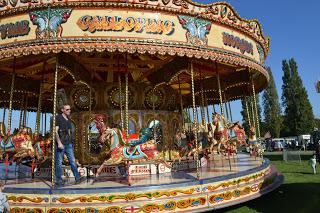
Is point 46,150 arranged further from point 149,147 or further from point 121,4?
point 121,4

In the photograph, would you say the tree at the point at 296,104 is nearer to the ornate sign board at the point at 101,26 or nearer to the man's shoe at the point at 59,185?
the ornate sign board at the point at 101,26

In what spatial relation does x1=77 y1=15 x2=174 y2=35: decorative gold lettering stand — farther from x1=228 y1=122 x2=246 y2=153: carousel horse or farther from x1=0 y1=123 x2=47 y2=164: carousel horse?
x1=228 y1=122 x2=246 y2=153: carousel horse

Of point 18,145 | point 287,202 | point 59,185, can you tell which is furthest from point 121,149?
point 287,202

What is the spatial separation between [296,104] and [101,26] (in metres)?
41.9

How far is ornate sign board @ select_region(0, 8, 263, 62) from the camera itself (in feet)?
25.5

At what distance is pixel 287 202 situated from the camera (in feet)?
27.1

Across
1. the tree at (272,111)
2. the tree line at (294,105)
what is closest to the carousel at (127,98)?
the tree line at (294,105)

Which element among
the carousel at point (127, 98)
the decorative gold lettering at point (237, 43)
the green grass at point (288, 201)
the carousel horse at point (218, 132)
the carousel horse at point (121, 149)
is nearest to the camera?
the carousel at point (127, 98)

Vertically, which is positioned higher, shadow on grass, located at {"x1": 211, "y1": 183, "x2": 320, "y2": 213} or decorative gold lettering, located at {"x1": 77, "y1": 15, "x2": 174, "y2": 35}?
decorative gold lettering, located at {"x1": 77, "y1": 15, "x2": 174, "y2": 35}

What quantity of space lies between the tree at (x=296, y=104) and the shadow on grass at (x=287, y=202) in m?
36.8

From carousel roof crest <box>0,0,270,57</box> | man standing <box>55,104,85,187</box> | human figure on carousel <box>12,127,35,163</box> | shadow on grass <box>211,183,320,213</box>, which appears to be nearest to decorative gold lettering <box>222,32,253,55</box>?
carousel roof crest <box>0,0,270,57</box>

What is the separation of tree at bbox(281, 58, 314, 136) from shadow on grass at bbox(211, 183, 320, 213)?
3683cm

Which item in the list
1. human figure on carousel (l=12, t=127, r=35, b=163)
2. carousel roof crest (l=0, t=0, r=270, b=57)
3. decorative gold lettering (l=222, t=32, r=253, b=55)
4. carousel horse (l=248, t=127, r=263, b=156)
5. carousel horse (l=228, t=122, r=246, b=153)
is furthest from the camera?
carousel horse (l=248, t=127, r=263, b=156)

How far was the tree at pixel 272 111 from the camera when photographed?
51650mm
